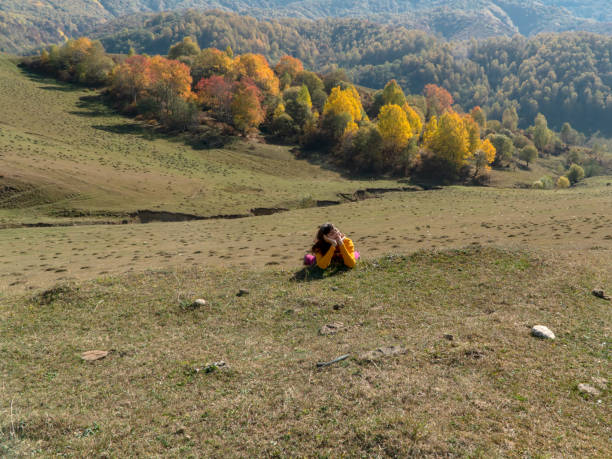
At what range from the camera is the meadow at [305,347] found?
8.05 meters

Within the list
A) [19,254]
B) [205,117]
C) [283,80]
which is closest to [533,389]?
[19,254]

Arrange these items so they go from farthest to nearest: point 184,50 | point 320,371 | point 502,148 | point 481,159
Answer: point 184,50 → point 502,148 → point 481,159 → point 320,371

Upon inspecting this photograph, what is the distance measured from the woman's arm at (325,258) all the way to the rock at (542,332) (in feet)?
35.3

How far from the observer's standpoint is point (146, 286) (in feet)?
64.7

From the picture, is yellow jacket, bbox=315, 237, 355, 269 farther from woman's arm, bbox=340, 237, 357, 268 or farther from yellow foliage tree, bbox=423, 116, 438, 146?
yellow foliage tree, bbox=423, 116, 438, 146

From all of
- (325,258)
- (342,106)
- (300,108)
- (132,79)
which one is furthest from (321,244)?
(132,79)

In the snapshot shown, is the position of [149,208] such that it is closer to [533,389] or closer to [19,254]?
[19,254]

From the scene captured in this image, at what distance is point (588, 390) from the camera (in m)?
9.10

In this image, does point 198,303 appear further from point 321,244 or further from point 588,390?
point 588,390

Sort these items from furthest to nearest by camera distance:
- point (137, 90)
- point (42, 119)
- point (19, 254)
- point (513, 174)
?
point (137, 90) < point (513, 174) < point (42, 119) < point (19, 254)

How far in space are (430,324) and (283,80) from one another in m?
141

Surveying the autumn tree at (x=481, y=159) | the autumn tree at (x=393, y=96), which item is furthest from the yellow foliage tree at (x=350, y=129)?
the autumn tree at (x=481, y=159)

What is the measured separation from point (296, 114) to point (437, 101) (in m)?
84.6

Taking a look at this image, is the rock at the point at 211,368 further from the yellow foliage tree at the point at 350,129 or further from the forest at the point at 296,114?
the yellow foliage tree at the point at 350,129
